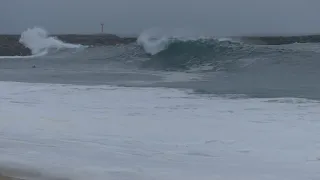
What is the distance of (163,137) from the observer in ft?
27.3

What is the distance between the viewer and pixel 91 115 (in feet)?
34.0

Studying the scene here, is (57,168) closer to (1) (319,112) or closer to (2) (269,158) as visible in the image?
(2) (269,158)

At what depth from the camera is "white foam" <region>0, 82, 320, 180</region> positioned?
6555mm

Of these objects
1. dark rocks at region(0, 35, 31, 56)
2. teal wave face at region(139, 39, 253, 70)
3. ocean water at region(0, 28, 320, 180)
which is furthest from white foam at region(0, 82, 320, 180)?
dark rocks at region(0, 35, 31, 56)

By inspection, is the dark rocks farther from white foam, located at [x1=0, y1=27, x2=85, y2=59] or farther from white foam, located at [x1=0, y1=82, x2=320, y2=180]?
white foam, located at [x1=0, y1=82, x2=320, y2=180]

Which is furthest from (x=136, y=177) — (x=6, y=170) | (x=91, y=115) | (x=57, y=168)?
(x=91, y=115)

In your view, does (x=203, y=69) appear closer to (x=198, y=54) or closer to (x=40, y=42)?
(x=198, y=54)

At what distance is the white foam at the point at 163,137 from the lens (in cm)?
655

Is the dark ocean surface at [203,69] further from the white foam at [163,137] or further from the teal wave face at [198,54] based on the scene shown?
the white foam at [163,137]

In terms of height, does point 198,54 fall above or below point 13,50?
below

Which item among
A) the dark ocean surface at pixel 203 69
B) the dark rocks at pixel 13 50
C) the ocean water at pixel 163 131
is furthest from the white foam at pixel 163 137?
the dark rocks at pixel 13 50

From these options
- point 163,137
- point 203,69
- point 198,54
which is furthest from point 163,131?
point 198,54

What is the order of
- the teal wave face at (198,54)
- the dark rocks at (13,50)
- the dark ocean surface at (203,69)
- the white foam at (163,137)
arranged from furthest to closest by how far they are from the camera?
the dark rocks at (13,50) < the teal wave face at (198,54) < the dark ocean surface at (203,69) < the white foam at (163,137)

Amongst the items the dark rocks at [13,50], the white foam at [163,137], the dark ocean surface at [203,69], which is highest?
the dark rocks at [13,50]
